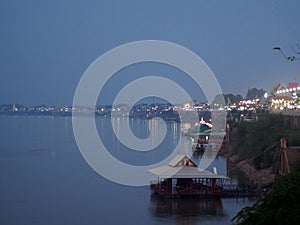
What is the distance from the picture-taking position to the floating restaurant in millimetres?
14867

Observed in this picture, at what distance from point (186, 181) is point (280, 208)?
948cm

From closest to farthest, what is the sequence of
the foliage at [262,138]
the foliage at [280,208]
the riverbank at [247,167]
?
the foliage at [280,208]
the riverbank at [247,167]
the foliage at [262,138]

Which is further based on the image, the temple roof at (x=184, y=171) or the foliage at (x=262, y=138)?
the foliage at (x=262, y=138)

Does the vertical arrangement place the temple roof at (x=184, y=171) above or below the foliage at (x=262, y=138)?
below

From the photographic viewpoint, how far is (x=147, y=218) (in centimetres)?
1320

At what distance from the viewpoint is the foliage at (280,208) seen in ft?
18.3

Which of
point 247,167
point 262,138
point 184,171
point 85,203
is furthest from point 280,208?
point 262,138

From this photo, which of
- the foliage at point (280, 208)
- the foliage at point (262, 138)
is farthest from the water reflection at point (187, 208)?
the foliage at point (280, 208)

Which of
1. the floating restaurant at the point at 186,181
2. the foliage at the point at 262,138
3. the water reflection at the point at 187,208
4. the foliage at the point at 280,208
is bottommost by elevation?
the water reflection at the point at 187,208

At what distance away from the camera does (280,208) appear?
566 cm

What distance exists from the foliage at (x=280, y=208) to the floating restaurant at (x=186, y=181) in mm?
8814

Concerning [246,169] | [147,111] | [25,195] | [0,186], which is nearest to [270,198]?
[25,195]

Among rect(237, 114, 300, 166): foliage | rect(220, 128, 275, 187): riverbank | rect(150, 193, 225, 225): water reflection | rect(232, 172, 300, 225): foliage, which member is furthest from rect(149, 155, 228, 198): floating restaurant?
rect(232, 172, 300, 225): foliage

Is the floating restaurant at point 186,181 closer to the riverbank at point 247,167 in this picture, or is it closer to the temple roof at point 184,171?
the temple roof at point 184,171
